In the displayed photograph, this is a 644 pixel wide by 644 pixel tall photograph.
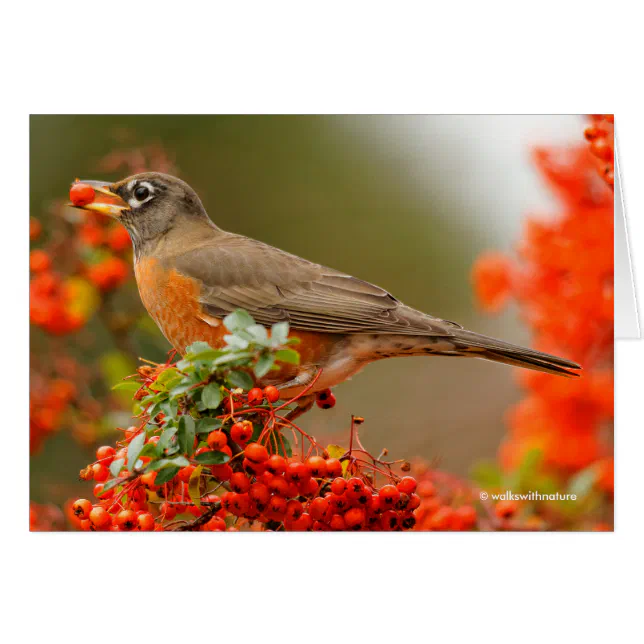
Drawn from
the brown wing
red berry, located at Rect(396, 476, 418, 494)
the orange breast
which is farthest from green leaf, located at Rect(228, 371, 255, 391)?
the brown wing

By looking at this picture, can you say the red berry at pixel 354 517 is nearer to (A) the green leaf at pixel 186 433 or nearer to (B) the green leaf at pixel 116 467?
(A) the green leaf at pixel 186 433

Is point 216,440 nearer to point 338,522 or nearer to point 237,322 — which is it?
→ point 237,322

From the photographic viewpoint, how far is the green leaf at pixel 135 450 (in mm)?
2795

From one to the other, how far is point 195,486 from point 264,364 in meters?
0.68

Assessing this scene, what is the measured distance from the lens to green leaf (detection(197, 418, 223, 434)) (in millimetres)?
2867

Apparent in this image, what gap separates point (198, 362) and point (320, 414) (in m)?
1.62

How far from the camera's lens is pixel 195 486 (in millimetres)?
3111

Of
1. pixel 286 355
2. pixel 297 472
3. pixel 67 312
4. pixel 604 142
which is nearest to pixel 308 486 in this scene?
pixel 297 472

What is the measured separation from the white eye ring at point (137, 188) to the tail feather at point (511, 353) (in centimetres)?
160

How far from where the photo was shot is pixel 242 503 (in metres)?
3.12

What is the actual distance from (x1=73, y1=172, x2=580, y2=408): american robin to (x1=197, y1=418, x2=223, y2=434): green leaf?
83 cm

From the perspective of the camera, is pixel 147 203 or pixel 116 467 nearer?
pixel 116 467

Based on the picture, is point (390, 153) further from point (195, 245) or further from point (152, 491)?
point (152, 491)

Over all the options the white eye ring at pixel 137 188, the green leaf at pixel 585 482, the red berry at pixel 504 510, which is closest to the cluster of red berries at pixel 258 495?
the red berry at pixel 504 510
